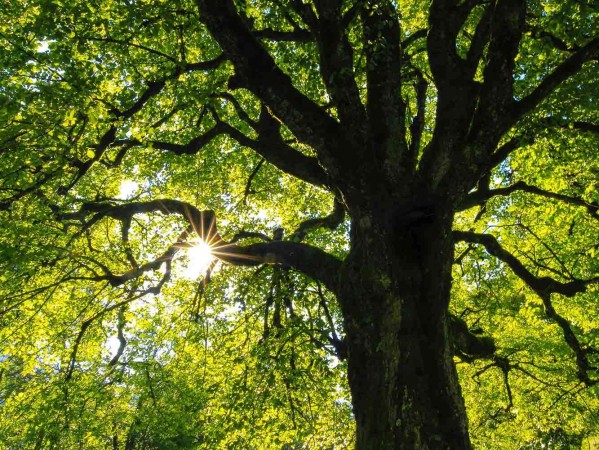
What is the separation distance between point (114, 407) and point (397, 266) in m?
14.5

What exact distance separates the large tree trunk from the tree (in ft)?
0.08

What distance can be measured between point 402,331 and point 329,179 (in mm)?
2395

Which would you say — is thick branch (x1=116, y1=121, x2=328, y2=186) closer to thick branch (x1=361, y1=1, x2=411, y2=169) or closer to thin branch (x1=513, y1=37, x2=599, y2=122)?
thick branch (x1=361, y1=1, x2=411, y2=169)

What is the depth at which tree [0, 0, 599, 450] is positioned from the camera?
5461 millimetres

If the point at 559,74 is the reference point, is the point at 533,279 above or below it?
below

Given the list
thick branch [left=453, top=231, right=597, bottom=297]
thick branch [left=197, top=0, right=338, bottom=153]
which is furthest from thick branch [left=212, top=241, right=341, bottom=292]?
thick branch [left=453, top=231, right=597, bottom=297]

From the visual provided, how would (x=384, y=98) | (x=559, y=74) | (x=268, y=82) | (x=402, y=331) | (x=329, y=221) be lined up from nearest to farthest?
1. (x=402, y=331)
2. (x=559, y=74)
3. (x=268, y=82)
4. (x=384, y=98)
5. (x=329, y=221)

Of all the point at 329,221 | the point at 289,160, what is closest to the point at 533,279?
the point at 329,221

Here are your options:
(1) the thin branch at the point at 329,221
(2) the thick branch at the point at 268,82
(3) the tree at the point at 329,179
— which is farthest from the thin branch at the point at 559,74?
(1) the thin branch at the point at 329,221

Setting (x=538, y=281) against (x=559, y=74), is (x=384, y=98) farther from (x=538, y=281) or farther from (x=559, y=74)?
(x=538, y=281)

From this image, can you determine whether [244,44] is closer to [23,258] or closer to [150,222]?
[23,258]

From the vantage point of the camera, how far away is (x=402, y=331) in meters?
5.15

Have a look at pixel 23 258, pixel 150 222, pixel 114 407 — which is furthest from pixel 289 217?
pixel 114 407

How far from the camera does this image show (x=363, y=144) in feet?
18.9
